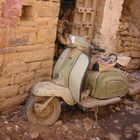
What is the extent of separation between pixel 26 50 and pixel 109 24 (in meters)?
2.25

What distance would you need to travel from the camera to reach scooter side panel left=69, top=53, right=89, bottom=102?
4.98 metres

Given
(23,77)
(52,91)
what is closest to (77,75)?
(52,91)

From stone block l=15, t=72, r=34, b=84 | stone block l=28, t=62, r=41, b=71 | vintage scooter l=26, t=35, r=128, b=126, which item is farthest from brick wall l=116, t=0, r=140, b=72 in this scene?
stone block l=15, t=72, r=34, b=84

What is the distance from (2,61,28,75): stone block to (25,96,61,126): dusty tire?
43 cm

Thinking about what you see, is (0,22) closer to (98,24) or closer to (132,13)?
(98,24)

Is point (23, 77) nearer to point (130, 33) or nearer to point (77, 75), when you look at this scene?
point (77, 75)

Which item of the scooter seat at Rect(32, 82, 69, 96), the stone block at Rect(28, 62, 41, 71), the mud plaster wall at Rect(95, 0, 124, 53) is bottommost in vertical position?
the scooter seat at Rect(32, 82, 69, 96)

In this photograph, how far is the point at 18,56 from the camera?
194 inches

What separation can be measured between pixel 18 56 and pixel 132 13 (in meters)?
3.79

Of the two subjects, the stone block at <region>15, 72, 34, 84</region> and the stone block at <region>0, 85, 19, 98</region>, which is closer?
the stone block at <region>0, 85, 19, 98</region>

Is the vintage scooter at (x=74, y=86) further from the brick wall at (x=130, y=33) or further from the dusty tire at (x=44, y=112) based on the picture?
the brick wall at (x=130, y=33)

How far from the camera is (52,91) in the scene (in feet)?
16.0

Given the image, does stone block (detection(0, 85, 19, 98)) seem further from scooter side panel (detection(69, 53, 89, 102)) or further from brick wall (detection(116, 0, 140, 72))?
brick wall (detection(116, 0, 140, 72))

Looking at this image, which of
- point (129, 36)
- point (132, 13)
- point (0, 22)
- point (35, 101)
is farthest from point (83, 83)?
point (132, 13)
